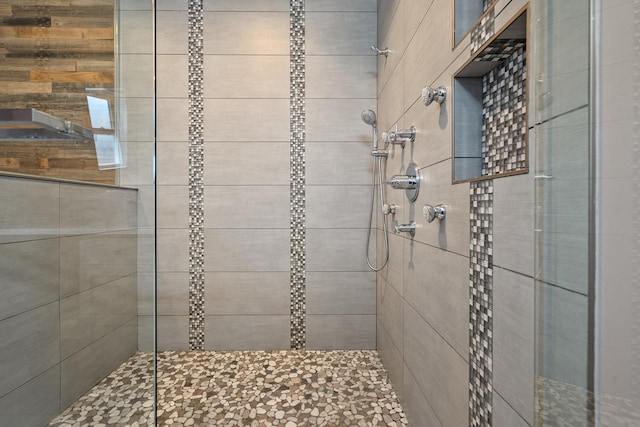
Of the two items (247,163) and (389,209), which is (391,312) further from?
(247,163)

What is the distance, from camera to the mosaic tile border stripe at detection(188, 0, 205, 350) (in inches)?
96.0

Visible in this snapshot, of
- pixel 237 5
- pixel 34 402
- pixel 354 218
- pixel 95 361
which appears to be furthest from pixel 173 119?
pixel 34 402

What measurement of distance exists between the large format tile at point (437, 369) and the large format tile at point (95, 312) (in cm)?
109

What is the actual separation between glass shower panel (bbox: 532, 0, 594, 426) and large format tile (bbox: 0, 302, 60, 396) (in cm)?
111

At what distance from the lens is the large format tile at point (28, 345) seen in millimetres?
815

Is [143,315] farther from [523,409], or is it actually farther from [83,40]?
[523,409]

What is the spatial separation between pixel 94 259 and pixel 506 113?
1.28 m

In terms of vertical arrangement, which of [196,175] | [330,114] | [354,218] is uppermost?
[330,114]

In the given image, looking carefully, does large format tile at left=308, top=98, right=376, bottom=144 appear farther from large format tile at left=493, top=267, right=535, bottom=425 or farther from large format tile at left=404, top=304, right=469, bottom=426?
large format tile at left=493, top=267, right=535, bottom=425

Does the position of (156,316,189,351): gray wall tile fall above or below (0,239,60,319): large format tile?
below

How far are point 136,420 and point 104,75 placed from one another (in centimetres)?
115

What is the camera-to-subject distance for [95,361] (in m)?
1.02

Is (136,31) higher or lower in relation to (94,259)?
higher

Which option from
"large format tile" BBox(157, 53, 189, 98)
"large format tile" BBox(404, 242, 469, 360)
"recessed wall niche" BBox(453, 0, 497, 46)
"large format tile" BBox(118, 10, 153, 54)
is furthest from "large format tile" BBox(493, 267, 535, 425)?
"large format tile" BBox(157, 53, 189, 98)
